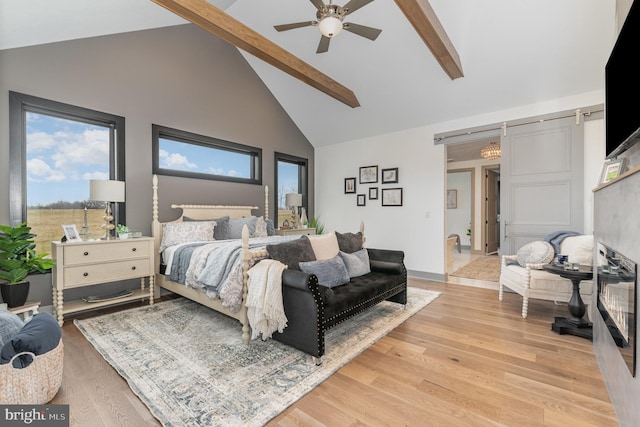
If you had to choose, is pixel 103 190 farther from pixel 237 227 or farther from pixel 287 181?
pixel 287 181

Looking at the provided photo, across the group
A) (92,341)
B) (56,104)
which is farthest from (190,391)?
(56,104)

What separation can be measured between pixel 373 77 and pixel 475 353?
402 centimetres

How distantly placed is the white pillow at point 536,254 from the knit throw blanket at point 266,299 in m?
3.01

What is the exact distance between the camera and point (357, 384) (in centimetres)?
194

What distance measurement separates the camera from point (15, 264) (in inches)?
104

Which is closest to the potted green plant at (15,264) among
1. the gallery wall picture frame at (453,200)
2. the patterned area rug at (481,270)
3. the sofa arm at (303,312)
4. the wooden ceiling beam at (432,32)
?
the sofa arm at (303,312)

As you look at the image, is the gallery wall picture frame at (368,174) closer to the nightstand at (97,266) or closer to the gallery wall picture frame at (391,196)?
the gallery wall picture frame at (391,196)

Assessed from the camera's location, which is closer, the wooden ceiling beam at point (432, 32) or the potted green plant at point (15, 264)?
the potted green plant at point (15, 264)

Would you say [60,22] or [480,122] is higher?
[60,22]

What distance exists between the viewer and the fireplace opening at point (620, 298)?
52.4 inches

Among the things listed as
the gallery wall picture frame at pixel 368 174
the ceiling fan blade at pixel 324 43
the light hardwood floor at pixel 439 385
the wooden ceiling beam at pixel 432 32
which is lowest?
the light hardwood floor at pixel 439 385

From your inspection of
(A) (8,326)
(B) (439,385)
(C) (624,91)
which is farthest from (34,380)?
(C) (624,91)

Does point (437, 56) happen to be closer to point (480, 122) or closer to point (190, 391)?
point (480, 122)

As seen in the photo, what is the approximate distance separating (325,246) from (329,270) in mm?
333
